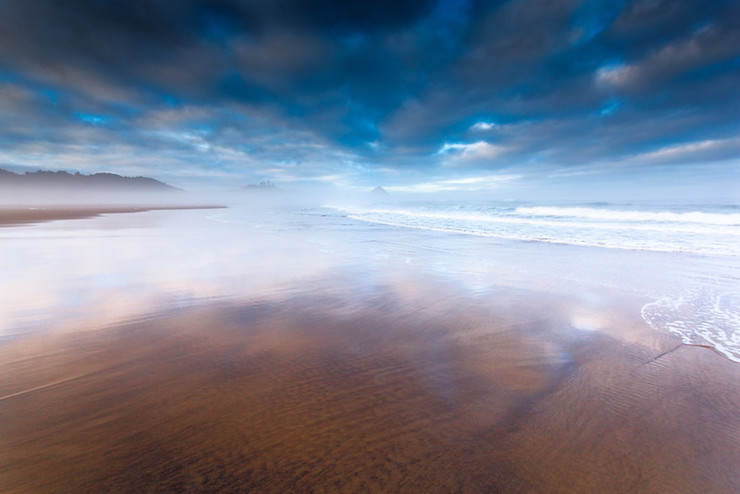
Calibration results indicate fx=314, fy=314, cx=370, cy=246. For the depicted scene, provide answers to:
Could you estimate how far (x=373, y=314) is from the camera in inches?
179

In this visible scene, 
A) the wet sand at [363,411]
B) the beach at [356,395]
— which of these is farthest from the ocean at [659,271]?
the wet sand at [363,411]

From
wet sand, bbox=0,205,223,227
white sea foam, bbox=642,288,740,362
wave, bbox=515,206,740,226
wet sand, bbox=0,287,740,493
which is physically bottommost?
wet sand, bbox=0,205,223,227

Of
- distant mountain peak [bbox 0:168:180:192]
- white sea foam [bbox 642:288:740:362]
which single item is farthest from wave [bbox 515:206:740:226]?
distant mountain peak [bbox 0:168:180:192]

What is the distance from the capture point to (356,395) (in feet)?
8.52

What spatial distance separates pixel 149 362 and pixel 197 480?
1.76 m

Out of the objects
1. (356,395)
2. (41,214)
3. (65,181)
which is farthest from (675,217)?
(65,181)

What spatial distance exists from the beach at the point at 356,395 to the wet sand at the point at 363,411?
1cm

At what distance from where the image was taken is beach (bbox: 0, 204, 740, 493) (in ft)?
6.09

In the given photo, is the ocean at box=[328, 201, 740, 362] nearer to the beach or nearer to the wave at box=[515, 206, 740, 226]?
the beach

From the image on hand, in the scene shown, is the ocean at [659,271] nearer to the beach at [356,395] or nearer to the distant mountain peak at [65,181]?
the beach at [356,395]

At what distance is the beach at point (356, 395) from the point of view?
1.86 meters

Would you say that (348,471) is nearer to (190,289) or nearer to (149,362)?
(149,362)

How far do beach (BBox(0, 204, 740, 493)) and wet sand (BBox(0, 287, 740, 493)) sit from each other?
0.5 inches

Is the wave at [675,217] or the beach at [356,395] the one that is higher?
the wave at [675,217]
